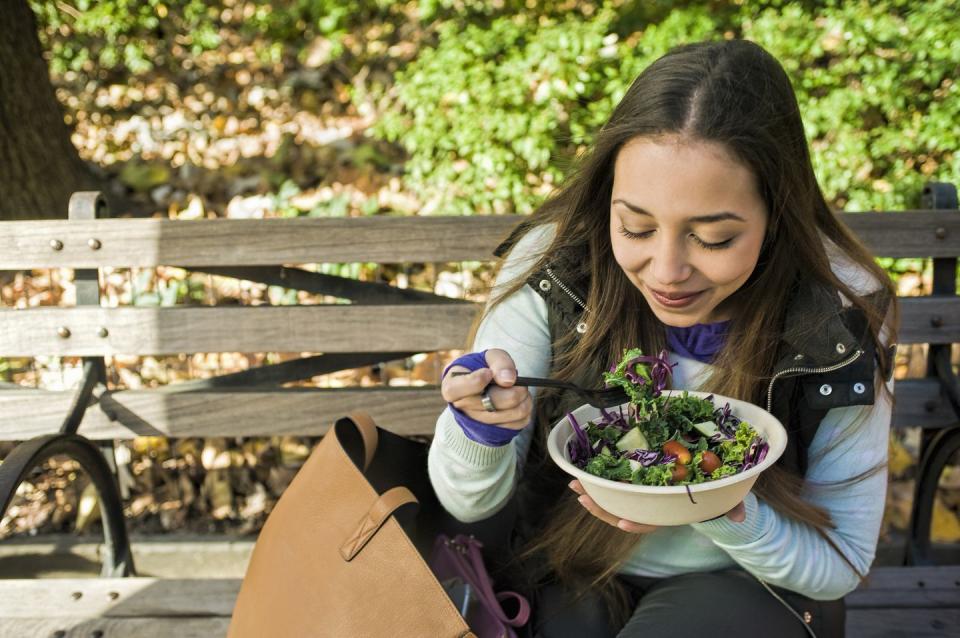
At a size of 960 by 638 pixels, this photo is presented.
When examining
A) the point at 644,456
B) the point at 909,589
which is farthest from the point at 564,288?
the point at 909,589

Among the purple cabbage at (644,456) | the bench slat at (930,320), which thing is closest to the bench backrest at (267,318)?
the bench slat at (930,320)

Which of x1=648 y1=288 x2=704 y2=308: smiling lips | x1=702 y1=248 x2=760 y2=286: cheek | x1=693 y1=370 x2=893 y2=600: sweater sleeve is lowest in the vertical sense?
x1=693 y1=370 x2=893 y2=600: sweater sleeve

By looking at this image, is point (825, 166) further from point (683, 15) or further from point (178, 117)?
point (178, 117)

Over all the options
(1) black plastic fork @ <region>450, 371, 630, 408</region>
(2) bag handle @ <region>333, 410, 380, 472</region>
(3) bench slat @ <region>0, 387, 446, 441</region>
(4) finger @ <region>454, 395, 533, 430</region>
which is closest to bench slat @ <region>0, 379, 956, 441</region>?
(3) bench slat @ <region>0, 387, 446, 441</region>

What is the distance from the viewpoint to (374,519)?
163 cm

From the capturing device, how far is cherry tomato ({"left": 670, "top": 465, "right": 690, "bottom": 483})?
1.46 metres

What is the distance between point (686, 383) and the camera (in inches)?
73.9

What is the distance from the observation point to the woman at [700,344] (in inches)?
61.5

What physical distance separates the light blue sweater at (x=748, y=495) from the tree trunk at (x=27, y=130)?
2690 millimetres

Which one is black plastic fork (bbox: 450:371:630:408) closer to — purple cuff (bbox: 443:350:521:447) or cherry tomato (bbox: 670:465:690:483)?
purple cuff (bbox: 443:350:521:447)

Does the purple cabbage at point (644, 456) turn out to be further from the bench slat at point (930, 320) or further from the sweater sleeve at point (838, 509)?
the bench slat at point (930, 320)

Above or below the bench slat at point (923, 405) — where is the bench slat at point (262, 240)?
above

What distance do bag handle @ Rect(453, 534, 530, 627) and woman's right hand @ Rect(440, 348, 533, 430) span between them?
0.44m

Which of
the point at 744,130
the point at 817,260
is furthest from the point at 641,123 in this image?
the point at 817,260
